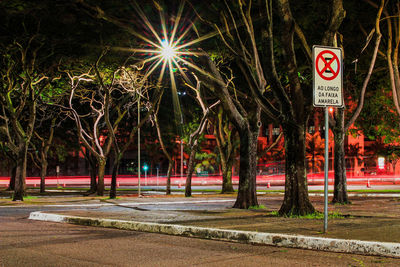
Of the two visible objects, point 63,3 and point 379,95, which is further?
point 379,95

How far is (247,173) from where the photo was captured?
17.4m

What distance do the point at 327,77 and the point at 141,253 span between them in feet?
14.8

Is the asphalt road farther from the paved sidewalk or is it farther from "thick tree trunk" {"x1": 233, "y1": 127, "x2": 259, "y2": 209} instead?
"thick tree trunk" {"x1": 233, "y1": 127, "x2": 259, "y2": 209}

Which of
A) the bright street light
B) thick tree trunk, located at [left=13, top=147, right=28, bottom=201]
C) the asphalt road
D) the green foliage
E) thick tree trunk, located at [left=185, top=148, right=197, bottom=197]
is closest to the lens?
the asphalt road

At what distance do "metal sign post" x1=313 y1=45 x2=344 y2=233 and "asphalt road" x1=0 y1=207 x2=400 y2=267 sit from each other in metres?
1.67

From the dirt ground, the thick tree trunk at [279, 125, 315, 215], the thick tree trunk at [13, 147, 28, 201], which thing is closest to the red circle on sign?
the dirt ground

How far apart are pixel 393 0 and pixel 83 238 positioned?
14801 mm

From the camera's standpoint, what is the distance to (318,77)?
9328mm

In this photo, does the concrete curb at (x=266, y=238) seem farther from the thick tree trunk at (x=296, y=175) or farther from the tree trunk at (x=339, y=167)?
the tree trunk at (x=339, y=167)

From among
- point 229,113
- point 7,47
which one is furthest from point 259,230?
point 7,47

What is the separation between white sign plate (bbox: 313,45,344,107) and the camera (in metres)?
9.30

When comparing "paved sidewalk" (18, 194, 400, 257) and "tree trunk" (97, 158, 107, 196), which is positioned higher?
"tree trunk" (97, 158, 107, 196)

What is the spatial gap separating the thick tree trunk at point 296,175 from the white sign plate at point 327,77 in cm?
433

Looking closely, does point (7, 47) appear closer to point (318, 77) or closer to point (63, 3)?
point (63, 3)
